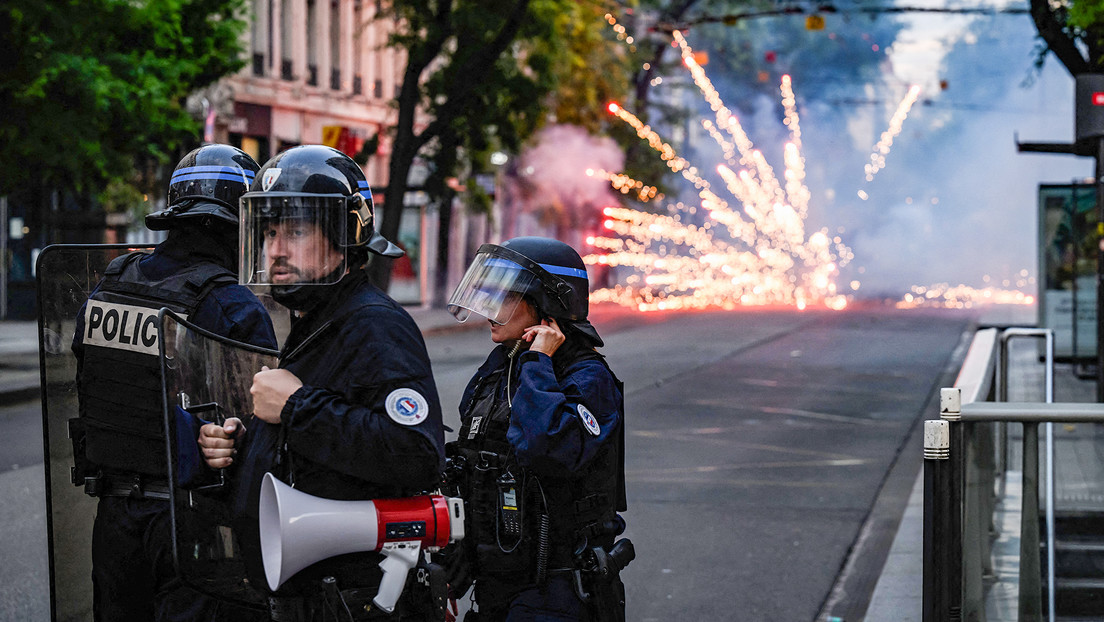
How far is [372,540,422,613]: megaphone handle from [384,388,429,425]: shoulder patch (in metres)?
0.26

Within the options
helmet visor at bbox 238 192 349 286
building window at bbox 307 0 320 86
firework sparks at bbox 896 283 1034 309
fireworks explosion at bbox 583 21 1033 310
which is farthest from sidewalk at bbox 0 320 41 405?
firework sparks at bbox 896 283 1034 309

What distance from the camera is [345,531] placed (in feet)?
8.82

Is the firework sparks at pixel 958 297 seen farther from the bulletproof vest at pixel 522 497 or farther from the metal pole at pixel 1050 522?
the bulletproof vest at pixel 522 497

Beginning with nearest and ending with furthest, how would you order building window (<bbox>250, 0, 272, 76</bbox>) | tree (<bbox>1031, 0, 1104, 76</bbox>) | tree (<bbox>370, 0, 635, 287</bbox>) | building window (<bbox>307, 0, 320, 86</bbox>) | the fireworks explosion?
tree (<bbox>1031, 0, 1104, 76</bbox>)
tree (<bbox>370, 0, 635, 287</bbox>)
building window (<bbox>250, 0, 272, 76</bbox>)
building window (<bbox>307, 0, 320, 86</bbox>)
the fireworks explosion

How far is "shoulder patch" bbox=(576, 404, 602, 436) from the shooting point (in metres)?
3.31

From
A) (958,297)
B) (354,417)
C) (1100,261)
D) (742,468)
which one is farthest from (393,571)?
(958,297)

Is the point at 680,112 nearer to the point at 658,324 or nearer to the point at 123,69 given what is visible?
the point at 658,324

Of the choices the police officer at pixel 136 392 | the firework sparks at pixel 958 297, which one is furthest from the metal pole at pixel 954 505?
the firework sparks at pixel 958 297

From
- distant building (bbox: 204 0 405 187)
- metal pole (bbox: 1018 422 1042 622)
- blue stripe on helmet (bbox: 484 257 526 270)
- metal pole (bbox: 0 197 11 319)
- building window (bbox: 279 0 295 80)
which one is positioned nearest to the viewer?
blue stripe on helmet (bbox: 484 257 526 270)

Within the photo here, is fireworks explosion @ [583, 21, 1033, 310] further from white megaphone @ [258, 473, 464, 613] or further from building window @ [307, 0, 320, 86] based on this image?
white megaphone @ [258, 473, 464, 613]

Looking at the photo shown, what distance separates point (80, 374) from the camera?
356 cm

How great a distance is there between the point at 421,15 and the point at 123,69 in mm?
6602

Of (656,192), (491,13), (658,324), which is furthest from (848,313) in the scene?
(491,13)

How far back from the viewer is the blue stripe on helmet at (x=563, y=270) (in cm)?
350
